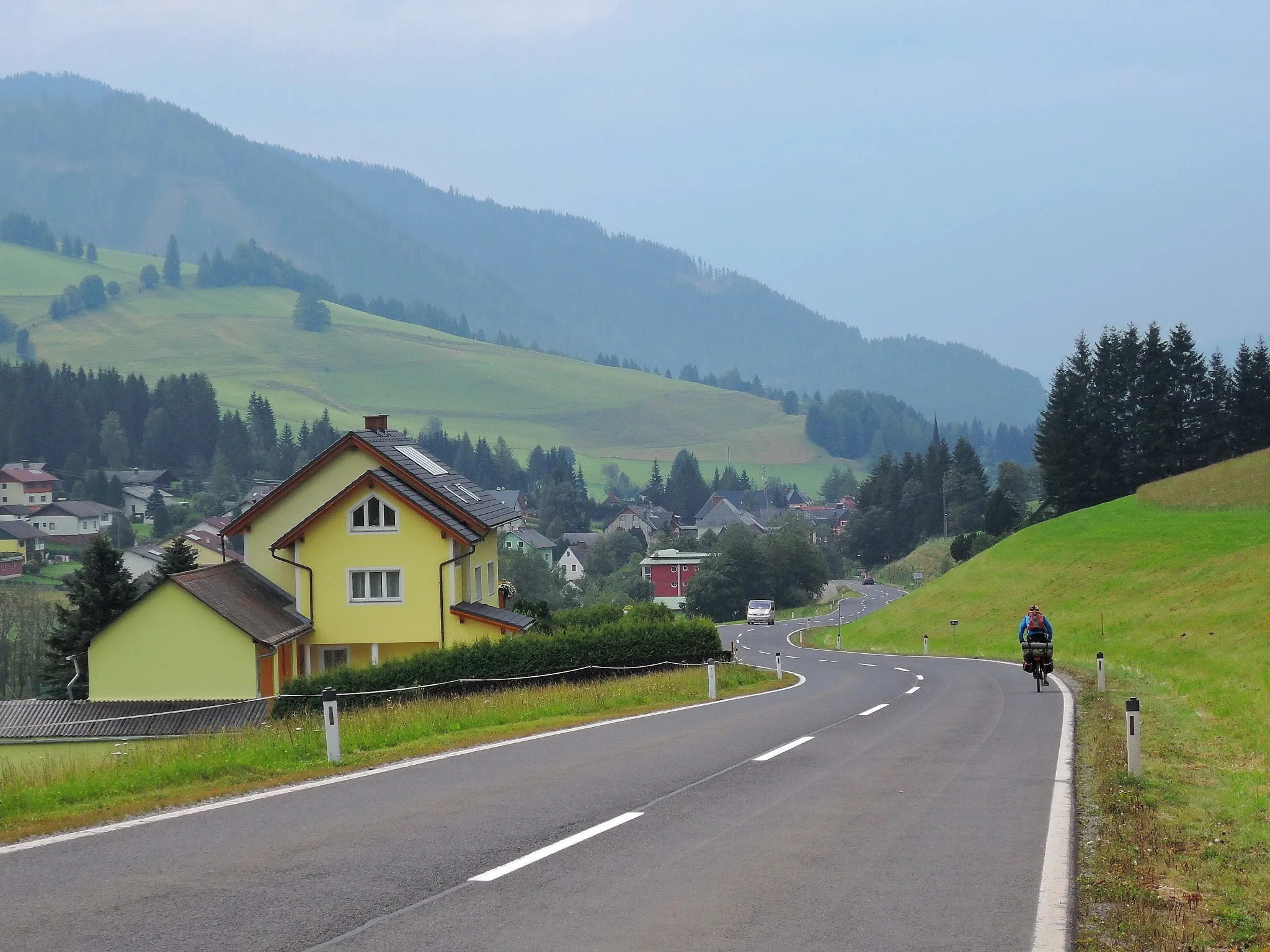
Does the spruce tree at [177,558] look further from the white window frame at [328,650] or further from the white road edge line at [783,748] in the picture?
the white road edge line at [783,748]

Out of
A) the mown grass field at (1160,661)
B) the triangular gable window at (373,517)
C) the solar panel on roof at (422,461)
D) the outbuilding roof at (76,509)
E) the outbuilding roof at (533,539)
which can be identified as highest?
the outbuilding roof at (76,509)

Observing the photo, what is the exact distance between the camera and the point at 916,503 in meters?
154

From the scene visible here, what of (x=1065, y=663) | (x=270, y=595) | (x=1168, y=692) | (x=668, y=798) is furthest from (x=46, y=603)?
(x=668, y=798)

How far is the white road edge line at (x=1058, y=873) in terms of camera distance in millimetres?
7039

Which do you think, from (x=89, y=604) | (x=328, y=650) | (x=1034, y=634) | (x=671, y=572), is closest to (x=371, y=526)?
(x=328, y=650)

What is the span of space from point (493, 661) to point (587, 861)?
844 inches

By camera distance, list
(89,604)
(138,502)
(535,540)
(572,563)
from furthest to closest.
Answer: (535,540) < (138,502) < (572,563) < (89,604)

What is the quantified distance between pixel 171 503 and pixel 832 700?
559ft

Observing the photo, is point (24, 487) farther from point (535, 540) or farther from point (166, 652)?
point (166, 652)

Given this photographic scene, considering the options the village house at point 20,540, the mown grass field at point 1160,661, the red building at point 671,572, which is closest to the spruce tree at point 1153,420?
the mown grass field at point 1160,661

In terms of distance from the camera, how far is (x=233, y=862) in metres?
8.73

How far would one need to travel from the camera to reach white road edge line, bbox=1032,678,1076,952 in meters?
7.04

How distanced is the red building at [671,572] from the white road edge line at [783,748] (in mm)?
124500

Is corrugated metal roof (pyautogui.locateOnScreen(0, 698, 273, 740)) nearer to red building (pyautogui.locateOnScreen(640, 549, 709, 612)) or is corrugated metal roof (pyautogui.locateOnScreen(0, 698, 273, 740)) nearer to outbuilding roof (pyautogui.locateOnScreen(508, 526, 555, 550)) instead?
red building (pyautogui.locateOnScreen(640, 549, 709, 612))
